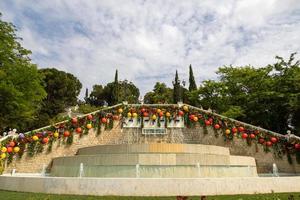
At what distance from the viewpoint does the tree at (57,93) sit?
113ft

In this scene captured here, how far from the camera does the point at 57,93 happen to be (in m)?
36.0

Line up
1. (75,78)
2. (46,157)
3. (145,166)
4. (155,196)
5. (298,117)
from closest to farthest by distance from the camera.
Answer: (155,196) → (145,166) → (46,157) → (298,117) → (75,78)

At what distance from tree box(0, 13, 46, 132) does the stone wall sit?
539cm

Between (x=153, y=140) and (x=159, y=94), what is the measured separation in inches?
1057

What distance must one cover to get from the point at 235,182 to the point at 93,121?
942 cm

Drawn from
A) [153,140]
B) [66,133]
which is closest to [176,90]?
[153,140]

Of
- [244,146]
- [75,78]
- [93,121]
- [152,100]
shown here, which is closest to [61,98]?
[75,78]

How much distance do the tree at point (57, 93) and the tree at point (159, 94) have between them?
11301mm

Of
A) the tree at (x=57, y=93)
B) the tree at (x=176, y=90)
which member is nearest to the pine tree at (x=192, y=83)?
the tree at (x=176, y=90)

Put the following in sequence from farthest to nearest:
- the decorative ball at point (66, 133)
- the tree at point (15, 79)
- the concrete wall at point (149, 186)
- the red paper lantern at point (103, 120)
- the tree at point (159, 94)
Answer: the tree at point (159, 94)
the tree at point (15, 79)
the red paper lantern at point (103, 120)
the decorative ball at point (66, 133)
the concrete wall at point (149, 186)

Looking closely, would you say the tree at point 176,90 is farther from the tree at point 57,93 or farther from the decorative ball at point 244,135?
the decorative ball at point 244,135

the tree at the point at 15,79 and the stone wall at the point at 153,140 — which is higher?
the tree at the point at 15,79

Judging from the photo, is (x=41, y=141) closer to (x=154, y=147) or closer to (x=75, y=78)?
(x=154, y=147)

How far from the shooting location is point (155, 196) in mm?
7090
